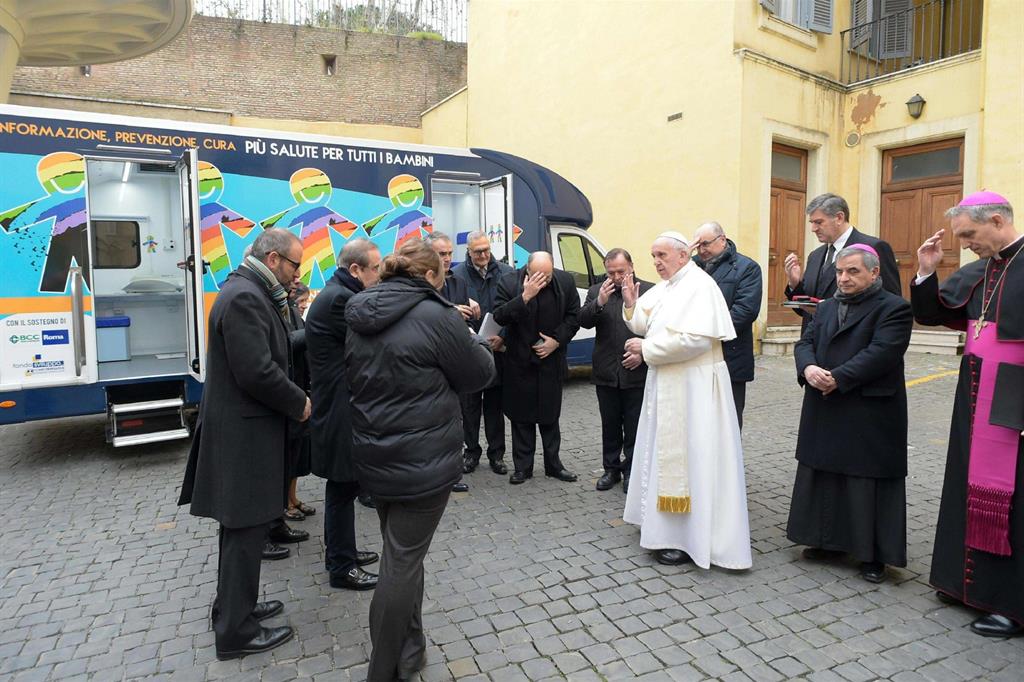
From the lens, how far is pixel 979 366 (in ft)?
10.6

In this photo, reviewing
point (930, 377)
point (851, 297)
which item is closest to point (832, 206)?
point (851, 297)

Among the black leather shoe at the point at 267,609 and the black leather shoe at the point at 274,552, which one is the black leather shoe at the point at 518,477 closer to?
the black leather shoe at the point at 274,552

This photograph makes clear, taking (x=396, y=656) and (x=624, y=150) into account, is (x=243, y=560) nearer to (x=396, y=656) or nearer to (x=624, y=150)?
(x=396, y=656)

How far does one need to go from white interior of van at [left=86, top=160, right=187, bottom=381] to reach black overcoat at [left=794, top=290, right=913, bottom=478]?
552 centimetres

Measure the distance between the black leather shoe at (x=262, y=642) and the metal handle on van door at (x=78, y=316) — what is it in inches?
152

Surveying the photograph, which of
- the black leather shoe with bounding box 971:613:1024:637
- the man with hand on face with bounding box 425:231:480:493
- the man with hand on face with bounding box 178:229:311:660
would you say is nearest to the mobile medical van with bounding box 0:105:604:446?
the man with hand on face with bounding box 425:231:480:493

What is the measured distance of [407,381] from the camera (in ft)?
8.30

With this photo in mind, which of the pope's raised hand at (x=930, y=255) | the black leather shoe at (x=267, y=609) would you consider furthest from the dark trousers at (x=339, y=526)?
the pope's raised hand at (x=930, y=255)

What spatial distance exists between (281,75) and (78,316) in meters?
15.4

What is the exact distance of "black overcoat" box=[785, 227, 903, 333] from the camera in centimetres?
381

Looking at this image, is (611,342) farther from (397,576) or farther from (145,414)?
(145,414)

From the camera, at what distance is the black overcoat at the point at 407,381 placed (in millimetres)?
2533

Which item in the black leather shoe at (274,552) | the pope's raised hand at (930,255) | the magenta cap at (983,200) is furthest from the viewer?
the black leather shoe at (274,552)

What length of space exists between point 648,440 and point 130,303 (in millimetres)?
5850
